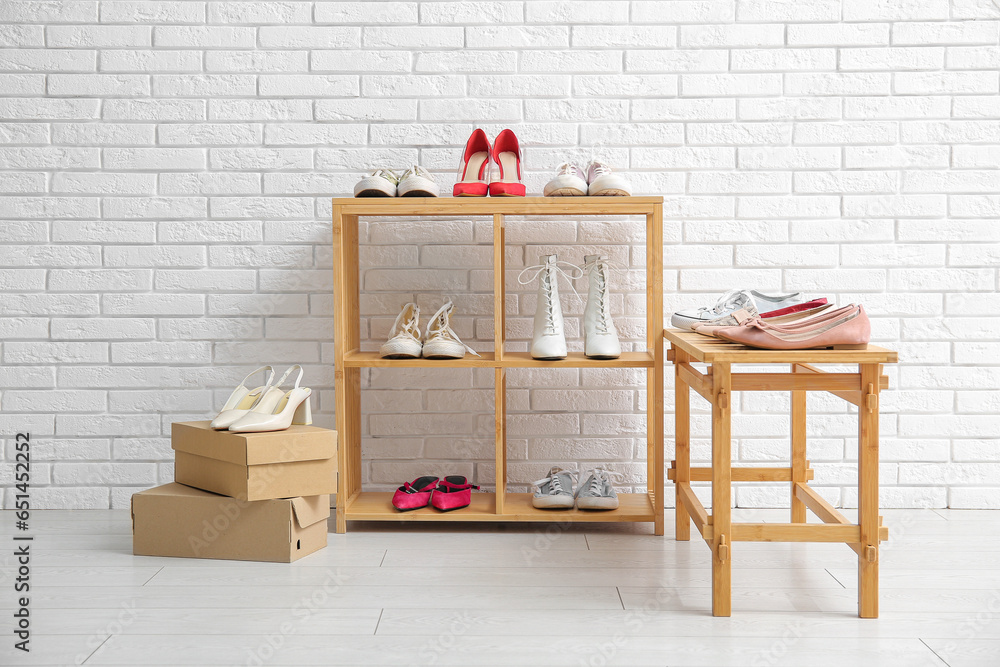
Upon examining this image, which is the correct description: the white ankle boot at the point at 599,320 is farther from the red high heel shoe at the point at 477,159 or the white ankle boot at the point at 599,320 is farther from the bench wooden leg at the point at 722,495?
the bench wooden leg at the point at 722,495

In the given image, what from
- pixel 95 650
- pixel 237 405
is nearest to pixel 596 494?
pixel 237 405

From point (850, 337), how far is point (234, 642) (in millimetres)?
1340

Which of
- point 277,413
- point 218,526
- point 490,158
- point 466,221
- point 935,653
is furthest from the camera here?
point 466,221

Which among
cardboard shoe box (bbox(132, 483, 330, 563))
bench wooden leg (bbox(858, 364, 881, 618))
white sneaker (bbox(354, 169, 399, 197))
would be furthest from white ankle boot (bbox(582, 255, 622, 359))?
cardboard shoe box (bbox(132, 483, 330, 563))

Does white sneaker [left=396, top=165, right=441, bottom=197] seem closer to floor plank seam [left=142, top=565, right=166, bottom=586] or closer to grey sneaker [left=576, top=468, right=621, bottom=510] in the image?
grey sneaker [left=576, top=468, right=621, bottom=510]

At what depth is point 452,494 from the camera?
2131 mm

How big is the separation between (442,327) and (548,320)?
Answer: 30cm

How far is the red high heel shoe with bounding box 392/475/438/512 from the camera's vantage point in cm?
211

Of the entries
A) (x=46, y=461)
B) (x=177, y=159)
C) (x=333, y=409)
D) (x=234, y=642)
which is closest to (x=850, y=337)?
(x=234, y=642)

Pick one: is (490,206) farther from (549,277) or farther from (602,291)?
(602,291)

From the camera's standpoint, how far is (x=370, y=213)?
6.81 ft

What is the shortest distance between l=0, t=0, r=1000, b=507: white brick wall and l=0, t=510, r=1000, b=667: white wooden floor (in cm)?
38

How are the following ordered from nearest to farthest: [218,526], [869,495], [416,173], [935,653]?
1. [935,653]
2. [869,495]
3. [218,526]
4. [416,173]

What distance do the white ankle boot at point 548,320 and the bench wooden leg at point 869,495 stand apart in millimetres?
797
